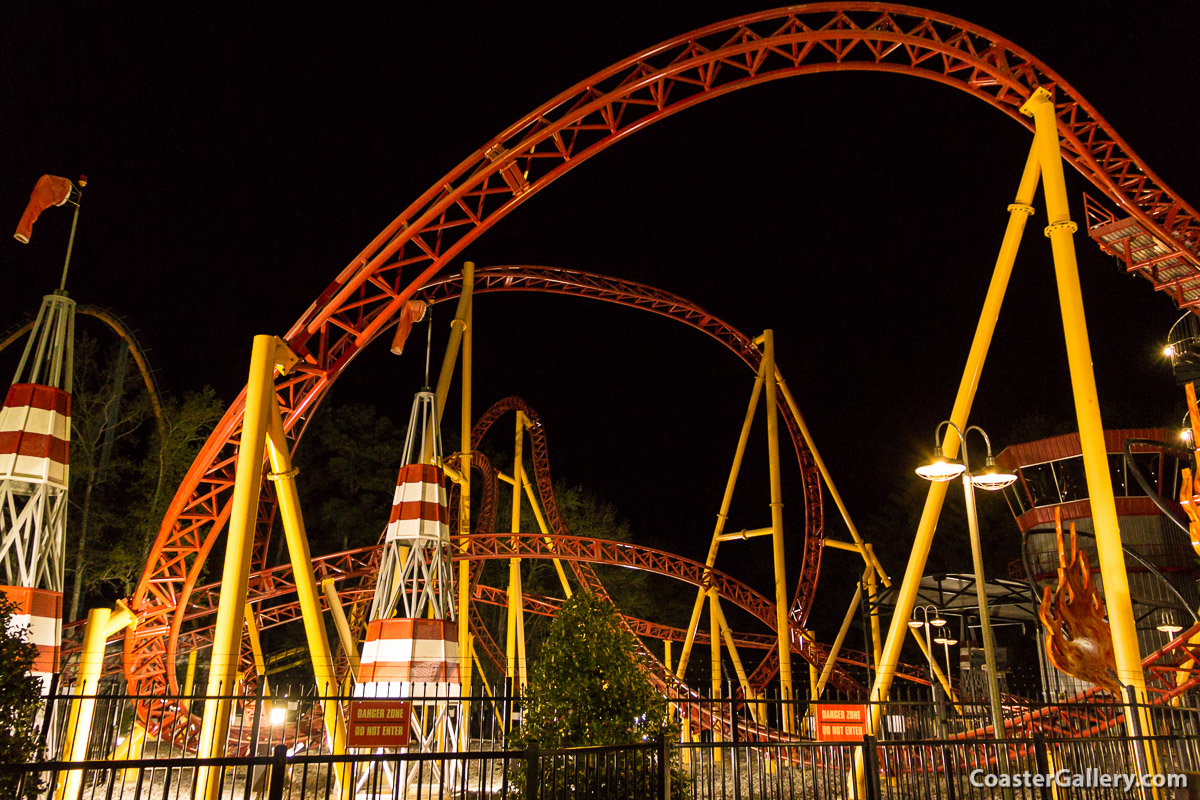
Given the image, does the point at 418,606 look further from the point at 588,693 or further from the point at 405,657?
the point at 588,693

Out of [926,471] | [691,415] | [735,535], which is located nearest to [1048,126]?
[926,471]

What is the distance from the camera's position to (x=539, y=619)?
30078 millimetres

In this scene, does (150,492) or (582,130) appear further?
(150,492)

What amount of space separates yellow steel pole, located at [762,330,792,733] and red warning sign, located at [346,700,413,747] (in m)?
6.98

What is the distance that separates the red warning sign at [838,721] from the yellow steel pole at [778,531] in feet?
14.1

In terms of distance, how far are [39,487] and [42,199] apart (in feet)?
9.23

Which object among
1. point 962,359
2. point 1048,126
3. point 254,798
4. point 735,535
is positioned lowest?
point 254,798

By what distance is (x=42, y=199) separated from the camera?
8.12 meters

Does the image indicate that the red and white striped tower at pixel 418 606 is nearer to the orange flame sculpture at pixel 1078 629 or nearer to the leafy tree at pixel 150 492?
the orange flame sculpture at pixel 1078 629

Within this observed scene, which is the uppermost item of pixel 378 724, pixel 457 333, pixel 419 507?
pixel 457 333

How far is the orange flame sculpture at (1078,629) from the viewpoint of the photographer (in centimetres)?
1190

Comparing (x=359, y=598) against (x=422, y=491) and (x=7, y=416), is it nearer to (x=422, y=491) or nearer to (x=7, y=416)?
(x=422, y=491)

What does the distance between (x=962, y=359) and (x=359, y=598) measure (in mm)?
27527

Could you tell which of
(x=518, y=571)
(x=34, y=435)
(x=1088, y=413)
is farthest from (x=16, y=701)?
(x=518, y=571)
